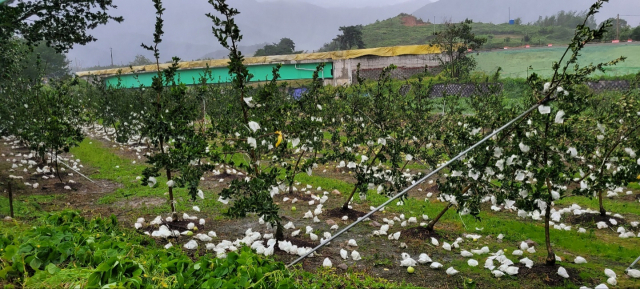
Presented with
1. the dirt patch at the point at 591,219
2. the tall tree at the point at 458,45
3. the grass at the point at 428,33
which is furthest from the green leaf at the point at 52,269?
the grass at the point at 428,33

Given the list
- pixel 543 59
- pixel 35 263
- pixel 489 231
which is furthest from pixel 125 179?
pixel 543 59

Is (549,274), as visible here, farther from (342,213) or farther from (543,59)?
(543,59)

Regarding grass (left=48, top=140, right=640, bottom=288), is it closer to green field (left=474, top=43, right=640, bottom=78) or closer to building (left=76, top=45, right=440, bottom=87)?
green field (left=474, top=43, right=640, bottom=78)

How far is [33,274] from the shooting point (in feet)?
11.5

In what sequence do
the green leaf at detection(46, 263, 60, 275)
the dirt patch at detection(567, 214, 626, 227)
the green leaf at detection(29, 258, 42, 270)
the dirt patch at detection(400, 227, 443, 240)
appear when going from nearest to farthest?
the green leaf at detection(46, 263, 60, 275), the green leaf at detection(29, 258, 42, 270), the dirt patch at detection(400, 227, 443, 240), the dirt patch at detection(567, 214, 626, 227)

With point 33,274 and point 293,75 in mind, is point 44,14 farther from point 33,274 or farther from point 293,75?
point 293,75

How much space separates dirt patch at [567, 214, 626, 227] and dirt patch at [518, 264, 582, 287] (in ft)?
10.2

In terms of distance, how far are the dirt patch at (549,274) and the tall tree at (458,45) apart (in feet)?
87.3

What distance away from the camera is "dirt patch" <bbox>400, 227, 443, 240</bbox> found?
6.34 m

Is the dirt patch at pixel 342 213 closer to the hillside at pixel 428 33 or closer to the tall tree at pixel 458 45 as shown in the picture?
the tall tree at pixel 458 45

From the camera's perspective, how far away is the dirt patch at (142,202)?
323 inches

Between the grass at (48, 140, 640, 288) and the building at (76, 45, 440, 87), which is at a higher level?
the building at (76, 45, 440, 87)

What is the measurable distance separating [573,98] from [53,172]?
12.2m

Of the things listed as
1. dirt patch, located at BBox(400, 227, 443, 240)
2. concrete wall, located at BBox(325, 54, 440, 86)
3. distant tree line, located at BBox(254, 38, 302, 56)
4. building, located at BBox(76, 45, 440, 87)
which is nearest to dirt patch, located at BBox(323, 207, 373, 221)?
dirt patch, located at BBox(400, 227, 443, 240)
